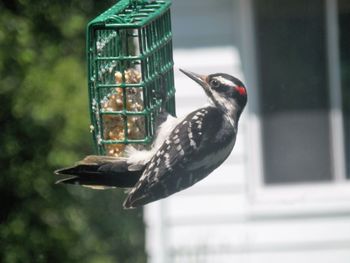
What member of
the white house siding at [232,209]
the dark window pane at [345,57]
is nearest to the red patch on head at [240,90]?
the white house siding at [232,209]

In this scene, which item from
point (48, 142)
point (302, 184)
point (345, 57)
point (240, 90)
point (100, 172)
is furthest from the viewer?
point (302, 184)

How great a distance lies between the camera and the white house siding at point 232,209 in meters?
8.57

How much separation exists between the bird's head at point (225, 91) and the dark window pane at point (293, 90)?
10.1 feet

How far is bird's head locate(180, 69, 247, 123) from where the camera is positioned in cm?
551

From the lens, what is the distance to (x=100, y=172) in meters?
5.07

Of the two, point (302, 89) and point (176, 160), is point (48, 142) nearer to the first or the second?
point (302, 89)

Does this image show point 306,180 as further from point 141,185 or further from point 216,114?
point 141,185

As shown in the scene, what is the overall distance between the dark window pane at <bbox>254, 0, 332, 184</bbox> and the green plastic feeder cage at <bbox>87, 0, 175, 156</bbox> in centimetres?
304

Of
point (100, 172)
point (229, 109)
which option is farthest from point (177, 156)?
point (229, 109)

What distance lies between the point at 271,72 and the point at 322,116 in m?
0.47

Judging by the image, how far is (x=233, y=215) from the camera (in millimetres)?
8805

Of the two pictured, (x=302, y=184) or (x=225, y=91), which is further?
(x=302, y=184)

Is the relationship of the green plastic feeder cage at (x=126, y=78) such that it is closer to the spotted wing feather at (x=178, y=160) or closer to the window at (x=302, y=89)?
the spotted wing feather at (x=178, y=160)

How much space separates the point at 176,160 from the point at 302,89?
12.1ft
